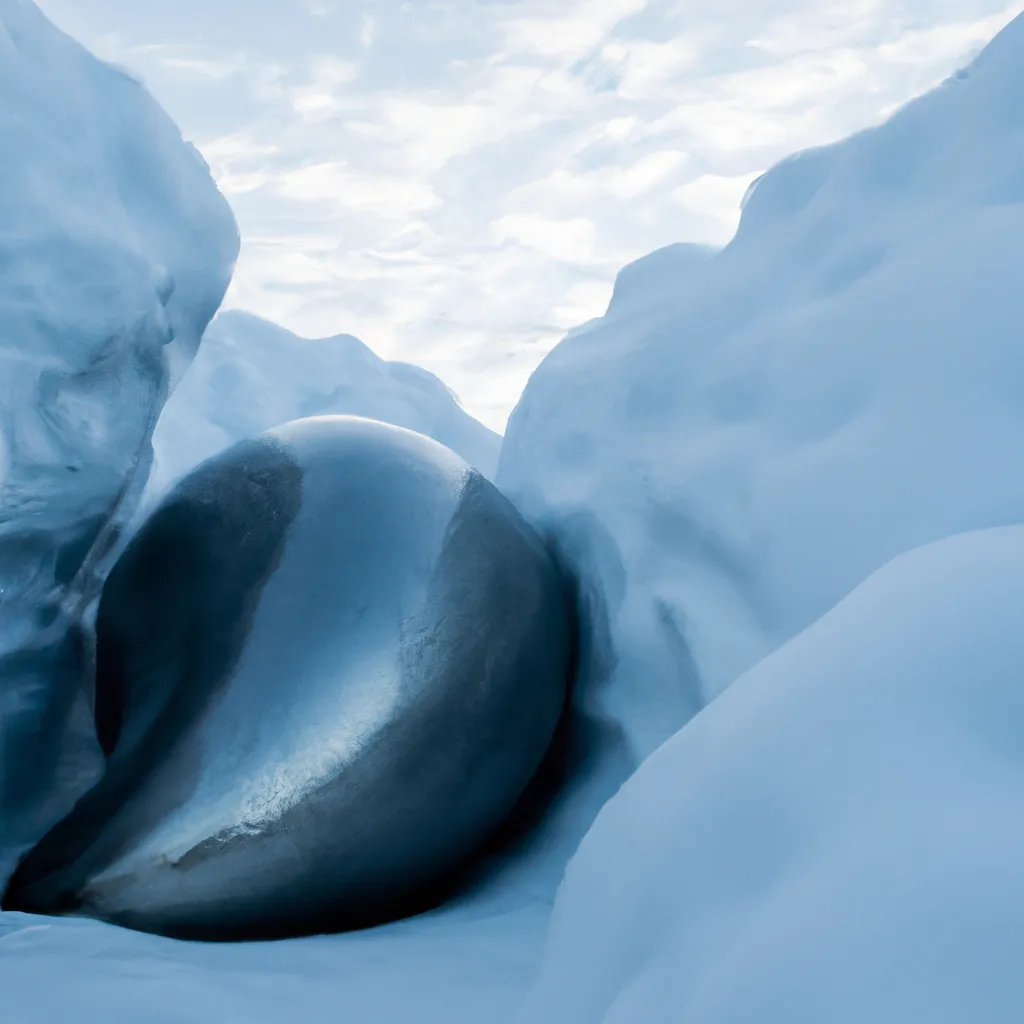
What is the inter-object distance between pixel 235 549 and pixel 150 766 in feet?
1.48

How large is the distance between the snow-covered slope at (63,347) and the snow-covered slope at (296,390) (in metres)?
3.03

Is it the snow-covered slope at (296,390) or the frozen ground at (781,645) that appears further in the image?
the snow-covered slope at (296,390)

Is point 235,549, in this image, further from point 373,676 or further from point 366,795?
point 366,795

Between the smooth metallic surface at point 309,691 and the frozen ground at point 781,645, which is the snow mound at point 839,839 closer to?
the frozen ground at point 781,645

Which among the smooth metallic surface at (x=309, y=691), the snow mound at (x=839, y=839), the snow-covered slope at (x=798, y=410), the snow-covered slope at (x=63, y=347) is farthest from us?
the snow-covered slope at (x=63, y=347)

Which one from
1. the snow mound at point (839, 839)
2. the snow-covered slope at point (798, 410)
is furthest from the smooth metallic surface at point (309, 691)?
the snow mound at point (839, 839)

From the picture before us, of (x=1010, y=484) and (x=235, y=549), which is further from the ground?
(x=1010, y=484)

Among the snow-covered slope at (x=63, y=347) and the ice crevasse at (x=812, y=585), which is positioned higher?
the ice crevasse at (x=812, y=585)

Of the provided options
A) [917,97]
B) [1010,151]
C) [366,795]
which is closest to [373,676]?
[366,795]

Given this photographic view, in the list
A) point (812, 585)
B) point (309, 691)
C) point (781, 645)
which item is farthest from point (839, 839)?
point (309, 691)

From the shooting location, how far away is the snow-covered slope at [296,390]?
600cm

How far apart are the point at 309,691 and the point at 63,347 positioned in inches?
36.6

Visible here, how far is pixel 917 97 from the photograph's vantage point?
2.49m

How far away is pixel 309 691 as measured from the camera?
1.99 meters
